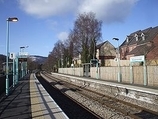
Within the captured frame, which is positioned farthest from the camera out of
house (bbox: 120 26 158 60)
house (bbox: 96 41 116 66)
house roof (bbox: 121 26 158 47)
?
house (bbox: 96 41 116 66)

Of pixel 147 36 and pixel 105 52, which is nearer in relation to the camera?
pixel 147 36

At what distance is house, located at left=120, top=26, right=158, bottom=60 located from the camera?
57.1 m

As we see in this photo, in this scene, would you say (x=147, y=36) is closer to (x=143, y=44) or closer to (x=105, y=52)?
(x=143, y=44)

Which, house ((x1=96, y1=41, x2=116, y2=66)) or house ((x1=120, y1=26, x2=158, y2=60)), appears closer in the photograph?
house ((x1=120, y1=26, x2=158, y2=60))

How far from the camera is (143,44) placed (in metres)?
65.8

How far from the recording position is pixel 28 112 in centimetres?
1134

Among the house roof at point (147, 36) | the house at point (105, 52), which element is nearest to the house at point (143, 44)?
the house roof at point (147, 36)

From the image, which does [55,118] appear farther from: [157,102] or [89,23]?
[89,23]

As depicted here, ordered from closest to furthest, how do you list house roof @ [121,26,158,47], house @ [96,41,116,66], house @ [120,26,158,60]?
house @ [120,26,158,60], house roof @ [121,26,158,47], house @ [96,41,116,66]

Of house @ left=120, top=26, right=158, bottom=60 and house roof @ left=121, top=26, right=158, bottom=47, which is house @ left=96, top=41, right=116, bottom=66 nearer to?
house @ left=120, top=26, right=158, bottom=60

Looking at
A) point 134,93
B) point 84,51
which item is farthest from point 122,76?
point 84,51

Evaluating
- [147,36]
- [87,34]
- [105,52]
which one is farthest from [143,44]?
[105,52]

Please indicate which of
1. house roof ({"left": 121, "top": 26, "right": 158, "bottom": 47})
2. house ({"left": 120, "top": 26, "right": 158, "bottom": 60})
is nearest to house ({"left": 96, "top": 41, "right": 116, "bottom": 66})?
house ({"left": 120, "top": 26, "right": 158, "bottom": 60})

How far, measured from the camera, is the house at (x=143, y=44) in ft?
187
